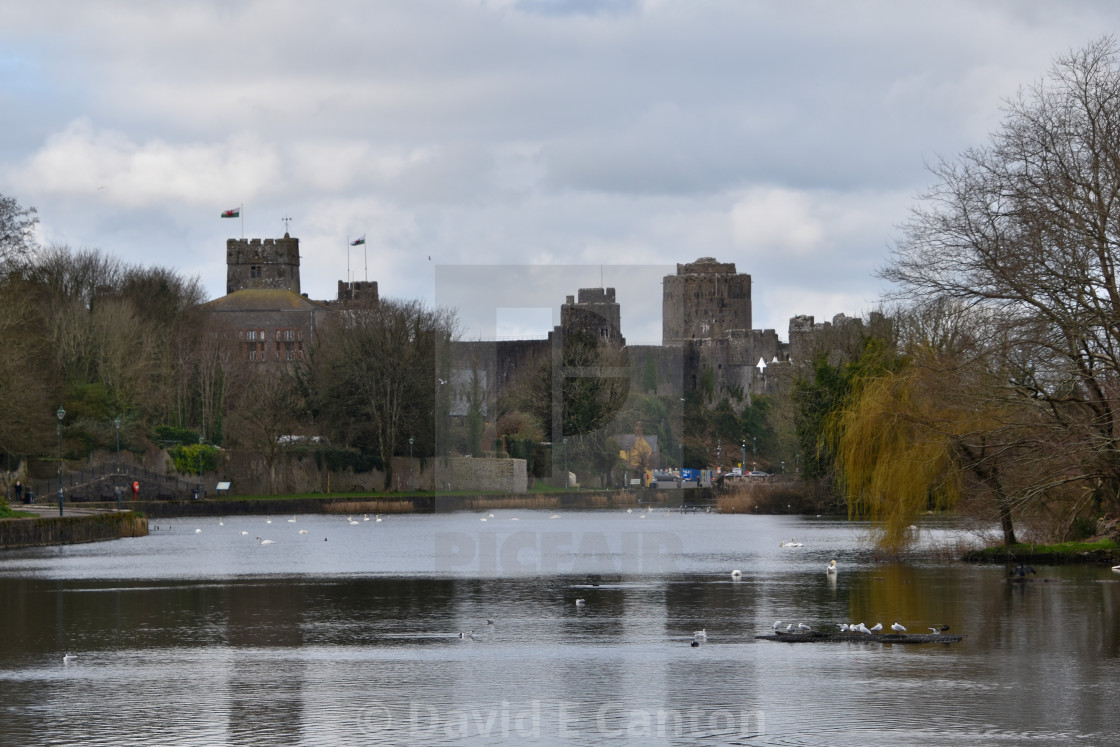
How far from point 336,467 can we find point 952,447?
57191 mm

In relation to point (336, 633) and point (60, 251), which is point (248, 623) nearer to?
point (336, 633)

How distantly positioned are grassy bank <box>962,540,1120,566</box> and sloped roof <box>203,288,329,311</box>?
4461 inches

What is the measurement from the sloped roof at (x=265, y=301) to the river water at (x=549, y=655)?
106512mm

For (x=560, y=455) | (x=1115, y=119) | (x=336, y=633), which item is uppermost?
(x=1115, y=119)

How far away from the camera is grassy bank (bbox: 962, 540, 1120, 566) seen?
110 feet

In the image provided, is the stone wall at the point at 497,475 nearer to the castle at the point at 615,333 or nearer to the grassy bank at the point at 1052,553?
the castle at the point at 615,333

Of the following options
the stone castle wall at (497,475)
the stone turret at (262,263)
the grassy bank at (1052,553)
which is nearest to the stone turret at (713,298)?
the stone turret at (262,263)

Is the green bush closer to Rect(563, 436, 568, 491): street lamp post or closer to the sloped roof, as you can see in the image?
Rect(563, 436, 568, 491): street lamp post

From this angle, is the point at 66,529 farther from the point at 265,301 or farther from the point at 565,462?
the point at 265,301

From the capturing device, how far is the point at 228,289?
166m

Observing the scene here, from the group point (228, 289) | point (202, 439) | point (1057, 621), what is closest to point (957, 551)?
point (1057, 621)

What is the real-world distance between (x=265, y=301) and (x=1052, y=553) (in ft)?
389

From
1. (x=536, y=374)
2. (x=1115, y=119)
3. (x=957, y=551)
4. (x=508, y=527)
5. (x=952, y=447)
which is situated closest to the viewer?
(x=1115, y=119)

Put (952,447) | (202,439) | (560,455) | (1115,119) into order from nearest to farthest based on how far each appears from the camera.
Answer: (1115,119)
(952,447)
(560,455)
(202,439)
